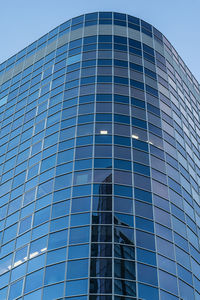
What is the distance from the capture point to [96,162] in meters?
38.9

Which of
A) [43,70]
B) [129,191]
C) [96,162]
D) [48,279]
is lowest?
[48,279]

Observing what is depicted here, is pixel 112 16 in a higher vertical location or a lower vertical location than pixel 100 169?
higher

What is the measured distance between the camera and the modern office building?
33.6m

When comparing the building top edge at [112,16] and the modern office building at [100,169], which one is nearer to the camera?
the modern office building at [100,169]

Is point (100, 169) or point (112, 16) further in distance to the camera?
point (112, 16)

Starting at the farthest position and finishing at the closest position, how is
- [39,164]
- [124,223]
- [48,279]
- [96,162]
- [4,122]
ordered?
[4,122] → [39,164] → [96,162] → [124,223] → [48,279]

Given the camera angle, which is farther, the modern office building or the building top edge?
the building top edge

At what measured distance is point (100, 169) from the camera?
3847cm

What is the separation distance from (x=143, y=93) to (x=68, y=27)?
13.2m

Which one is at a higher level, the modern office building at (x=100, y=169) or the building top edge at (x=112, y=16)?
the building top edge at (x=112, y=16)

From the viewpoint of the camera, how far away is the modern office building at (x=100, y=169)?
33.6 m

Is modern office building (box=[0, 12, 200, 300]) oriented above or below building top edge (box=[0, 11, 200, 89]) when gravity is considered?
below

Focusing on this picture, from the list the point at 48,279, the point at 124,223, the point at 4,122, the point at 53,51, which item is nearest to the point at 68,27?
the point at 53,51

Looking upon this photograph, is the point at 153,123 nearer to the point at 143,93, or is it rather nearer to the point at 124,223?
the point at 143,93
